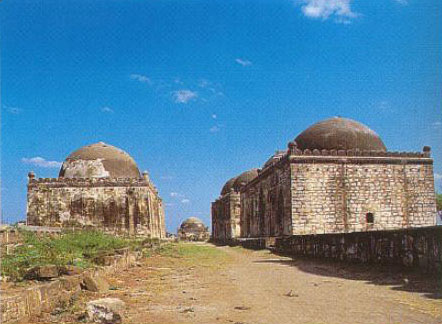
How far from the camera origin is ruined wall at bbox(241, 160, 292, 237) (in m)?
21.8

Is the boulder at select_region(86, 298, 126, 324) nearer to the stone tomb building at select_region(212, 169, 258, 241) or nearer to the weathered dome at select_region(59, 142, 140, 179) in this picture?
the weathered dome at select_region(59, 142, 140, 179)

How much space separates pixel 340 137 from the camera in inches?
894

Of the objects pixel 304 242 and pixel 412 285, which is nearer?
pixel 412 285

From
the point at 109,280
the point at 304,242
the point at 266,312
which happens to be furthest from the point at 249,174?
the point at 266,312

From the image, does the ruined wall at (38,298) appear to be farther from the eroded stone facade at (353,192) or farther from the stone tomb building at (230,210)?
the stone tomb building at (230,210)

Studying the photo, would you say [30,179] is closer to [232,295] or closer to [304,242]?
[304,242]

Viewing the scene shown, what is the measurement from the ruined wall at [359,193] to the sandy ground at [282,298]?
1169 centimetres

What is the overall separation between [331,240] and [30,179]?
→ 2234 cm

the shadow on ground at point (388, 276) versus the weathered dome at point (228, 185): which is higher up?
the weathered dome at point (228, 185)

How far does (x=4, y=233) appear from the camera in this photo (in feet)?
47.2

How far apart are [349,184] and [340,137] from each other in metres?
2.70

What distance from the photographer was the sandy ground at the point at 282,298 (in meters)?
4.79

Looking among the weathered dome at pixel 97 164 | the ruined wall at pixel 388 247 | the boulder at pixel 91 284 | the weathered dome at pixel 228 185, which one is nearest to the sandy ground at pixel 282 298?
the boulder at pixel 91 284

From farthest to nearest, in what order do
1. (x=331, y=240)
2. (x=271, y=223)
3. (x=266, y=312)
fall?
1. (x=271, y=223)
2. (x=331, y=240)
3. (x=266, y=312)
